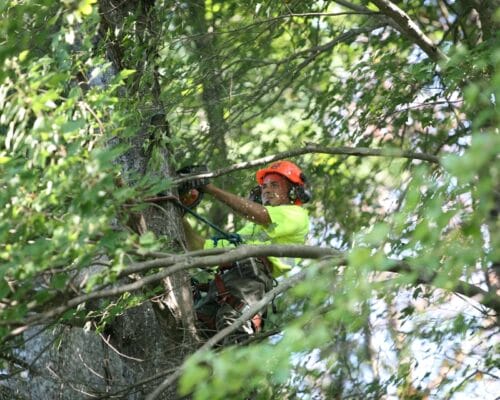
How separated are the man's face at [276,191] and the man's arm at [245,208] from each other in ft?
2.40

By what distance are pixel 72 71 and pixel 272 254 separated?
116 centimetres

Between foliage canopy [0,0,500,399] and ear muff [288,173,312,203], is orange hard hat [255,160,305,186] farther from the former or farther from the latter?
foliage canopy [0,0,500,399]

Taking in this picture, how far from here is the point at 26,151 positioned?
4102mm

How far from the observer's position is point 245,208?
5730mm

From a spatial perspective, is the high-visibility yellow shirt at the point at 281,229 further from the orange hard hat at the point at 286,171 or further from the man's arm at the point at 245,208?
the orange hard hat at the point at 286,171

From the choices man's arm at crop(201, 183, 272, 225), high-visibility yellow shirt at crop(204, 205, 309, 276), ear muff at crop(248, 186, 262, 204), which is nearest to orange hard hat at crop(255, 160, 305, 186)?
ear muff at crop(248, 186, 262, 204)

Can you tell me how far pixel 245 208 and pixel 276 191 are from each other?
0.91 meters

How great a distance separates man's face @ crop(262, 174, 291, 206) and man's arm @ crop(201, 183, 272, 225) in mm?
732

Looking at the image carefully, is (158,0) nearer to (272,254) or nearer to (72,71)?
(72,71)

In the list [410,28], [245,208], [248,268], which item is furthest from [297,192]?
[410,28]

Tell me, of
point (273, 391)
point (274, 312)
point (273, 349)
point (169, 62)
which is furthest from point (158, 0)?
point (273, 349)

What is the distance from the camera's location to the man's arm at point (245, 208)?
5.64 meters

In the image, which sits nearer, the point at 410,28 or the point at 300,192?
the point at 410,28

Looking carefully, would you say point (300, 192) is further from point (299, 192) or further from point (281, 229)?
point (281, 229)
